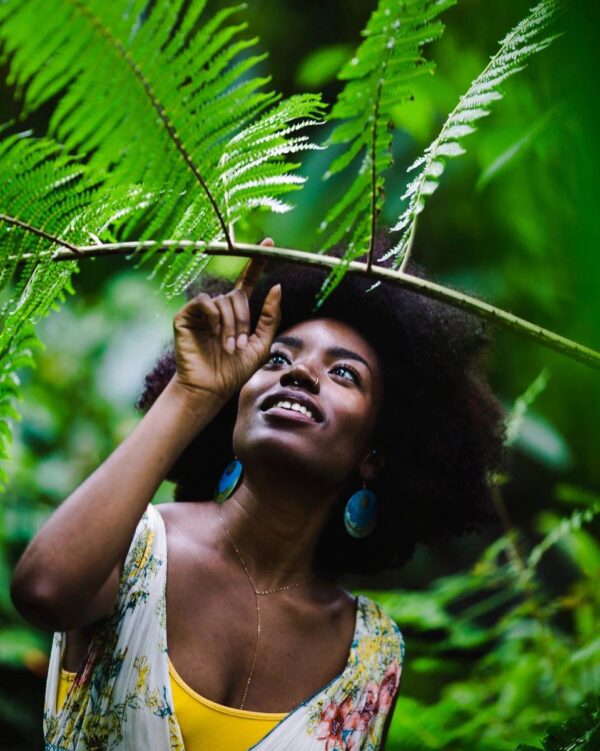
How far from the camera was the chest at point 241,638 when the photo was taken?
118cm

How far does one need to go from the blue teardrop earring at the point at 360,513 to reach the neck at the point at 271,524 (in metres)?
0.07

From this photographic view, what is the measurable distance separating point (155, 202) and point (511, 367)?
6.22 feet

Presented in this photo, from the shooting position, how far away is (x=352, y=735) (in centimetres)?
131

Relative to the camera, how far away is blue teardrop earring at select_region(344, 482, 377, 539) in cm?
142

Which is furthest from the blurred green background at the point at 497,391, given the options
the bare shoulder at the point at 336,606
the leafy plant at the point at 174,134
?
the leafy plant at the point at 174,134

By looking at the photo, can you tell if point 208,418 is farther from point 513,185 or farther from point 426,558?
point 426,558

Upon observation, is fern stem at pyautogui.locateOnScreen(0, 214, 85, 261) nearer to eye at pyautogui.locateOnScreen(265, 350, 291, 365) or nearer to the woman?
the woman

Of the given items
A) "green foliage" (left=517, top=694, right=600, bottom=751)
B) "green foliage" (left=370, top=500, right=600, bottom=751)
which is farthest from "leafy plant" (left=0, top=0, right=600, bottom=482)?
"green foliage" (left=370, top=500, right=600, bottom=751)

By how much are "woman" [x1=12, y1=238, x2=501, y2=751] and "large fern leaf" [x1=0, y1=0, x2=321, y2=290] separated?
197mm

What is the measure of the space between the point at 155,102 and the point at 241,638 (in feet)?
2.72

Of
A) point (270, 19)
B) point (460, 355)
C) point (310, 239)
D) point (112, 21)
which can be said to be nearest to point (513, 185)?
point (310, 239)

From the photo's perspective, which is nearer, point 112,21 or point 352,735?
point 112,21

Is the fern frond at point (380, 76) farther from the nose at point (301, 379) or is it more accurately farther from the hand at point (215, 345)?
the nose at point (301, 379)

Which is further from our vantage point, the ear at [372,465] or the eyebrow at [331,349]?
the ear at [372,465]
